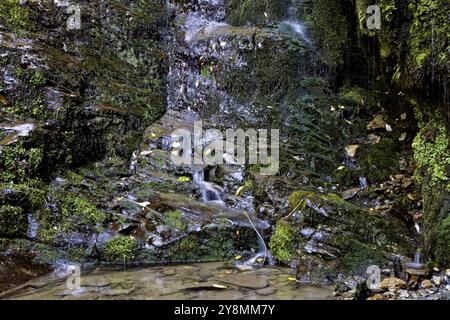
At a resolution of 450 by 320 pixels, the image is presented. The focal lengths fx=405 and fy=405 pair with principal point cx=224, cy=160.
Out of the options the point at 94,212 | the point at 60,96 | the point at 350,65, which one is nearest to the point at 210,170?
the point at 94,212

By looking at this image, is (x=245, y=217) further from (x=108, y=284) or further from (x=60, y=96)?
(x=60, y=96)

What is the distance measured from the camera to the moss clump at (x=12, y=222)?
559cm

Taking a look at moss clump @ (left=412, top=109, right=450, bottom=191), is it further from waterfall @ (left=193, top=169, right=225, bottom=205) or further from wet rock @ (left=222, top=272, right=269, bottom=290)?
waterfall @ (left=193, top=169, right=225, bottom=205)

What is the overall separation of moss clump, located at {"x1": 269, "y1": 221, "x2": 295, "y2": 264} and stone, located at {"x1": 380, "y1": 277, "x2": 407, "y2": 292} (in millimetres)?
1363

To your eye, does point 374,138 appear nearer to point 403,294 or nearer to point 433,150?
point 433,150

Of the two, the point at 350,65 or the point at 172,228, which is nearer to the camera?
the point at 172,228

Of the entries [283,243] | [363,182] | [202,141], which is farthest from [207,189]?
[363,182]

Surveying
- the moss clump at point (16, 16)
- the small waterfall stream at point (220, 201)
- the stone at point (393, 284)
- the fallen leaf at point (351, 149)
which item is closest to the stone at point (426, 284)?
the stone at point (393, 284)

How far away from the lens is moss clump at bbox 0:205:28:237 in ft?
18.3

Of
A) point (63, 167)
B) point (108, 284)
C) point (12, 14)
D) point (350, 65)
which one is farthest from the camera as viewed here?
point (350, 65)

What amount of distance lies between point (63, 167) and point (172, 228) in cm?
238

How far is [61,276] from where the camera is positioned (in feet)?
17.1

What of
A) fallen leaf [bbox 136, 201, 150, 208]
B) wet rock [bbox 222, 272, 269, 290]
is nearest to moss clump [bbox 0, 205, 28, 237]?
fallen leaf [bbox 136, 201, 150, 208]

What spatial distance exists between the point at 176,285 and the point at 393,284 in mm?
2482
